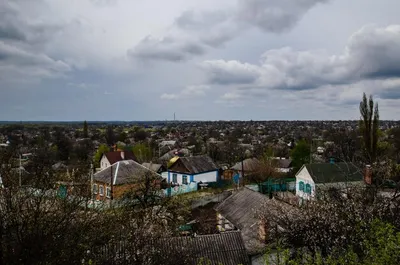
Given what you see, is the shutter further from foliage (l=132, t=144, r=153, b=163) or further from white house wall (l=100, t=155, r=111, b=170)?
foliage (l=132, t=144, r=153, b=163)

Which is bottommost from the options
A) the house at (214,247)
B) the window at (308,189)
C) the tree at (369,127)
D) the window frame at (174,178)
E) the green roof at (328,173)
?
the window frame at (174,178)

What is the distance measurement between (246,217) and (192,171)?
73.2 ft

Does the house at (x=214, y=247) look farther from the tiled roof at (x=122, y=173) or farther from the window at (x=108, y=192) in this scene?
the window at (x=108, y=192)

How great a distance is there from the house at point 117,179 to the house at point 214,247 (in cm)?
1625

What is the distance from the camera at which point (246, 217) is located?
20.7 meters

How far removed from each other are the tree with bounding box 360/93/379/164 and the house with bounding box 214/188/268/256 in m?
7.34

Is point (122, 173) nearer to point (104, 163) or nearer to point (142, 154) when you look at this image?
point (104, 163)

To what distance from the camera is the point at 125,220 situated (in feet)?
53.2

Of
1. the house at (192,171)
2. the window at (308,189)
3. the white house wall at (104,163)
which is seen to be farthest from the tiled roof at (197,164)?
the white house wall at (104,163)

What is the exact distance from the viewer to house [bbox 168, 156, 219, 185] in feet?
141

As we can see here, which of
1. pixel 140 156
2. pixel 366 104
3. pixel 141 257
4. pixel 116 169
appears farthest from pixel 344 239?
pixel 140 156

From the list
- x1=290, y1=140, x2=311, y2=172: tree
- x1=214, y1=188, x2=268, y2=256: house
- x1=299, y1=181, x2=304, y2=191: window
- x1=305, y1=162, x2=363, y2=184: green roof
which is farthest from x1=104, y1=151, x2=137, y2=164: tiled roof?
x1=214, y1=188, x2=268, y2=256: house

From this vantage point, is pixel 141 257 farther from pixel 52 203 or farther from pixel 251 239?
pixel 251 239

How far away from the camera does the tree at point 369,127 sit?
2210 centimetres
